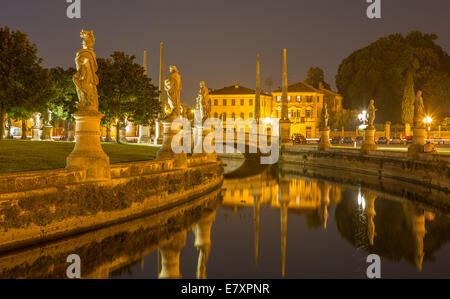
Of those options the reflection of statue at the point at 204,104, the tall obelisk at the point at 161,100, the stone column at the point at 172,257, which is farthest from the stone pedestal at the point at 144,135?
the stone column at the point at 172,257

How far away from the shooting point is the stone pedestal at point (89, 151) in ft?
44.1

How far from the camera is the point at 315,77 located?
9856cm

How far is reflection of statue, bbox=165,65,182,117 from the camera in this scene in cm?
1981

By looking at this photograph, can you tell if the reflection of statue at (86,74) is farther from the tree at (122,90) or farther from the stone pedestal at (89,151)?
the tree at (122,90)

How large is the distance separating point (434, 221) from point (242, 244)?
7.50m

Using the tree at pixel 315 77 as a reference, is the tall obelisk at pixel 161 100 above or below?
below

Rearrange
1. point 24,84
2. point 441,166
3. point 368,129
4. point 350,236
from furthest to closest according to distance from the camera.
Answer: point 368,129, point 24,84, point 441,166, point 350,236

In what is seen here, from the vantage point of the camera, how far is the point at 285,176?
107 feet

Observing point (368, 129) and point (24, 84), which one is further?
point (368, 129)

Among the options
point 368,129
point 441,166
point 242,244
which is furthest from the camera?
point 368,129

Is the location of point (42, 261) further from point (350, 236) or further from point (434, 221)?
point (434, 221)

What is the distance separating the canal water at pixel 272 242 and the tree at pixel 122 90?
16.0 metres

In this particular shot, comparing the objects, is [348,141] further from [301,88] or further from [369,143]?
[301,88]
